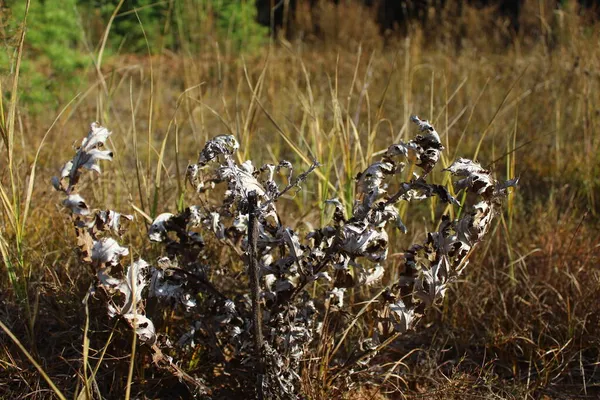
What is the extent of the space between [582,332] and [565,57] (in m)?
2.31

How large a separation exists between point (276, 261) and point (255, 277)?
0.41 feet

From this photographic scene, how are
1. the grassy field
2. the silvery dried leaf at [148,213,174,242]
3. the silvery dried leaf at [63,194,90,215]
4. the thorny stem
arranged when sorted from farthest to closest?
the grassy field, the silvery dried leaf at [148,213,174,242], the thorny stem, the silvery dried leaf at [63,194,90,215]

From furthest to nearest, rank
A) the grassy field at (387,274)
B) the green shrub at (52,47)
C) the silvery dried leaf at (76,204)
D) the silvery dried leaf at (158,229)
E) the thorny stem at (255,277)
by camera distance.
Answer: the green shrub at (52,47) < the grassy field at (387,274) < the silvery dried leaf at (158,229) < the thorny stem at (255,277) < the silvery dried leaf at (76,204)

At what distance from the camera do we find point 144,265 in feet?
4.06

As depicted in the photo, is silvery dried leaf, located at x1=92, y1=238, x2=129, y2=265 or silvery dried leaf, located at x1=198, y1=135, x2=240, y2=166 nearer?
silvery dried leaf, located at x1=92, y1=238, x2=129, y2=265

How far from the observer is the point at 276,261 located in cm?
138

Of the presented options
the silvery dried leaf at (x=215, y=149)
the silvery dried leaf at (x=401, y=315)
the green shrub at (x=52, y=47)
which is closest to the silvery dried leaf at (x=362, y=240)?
the silvery dried leaf at (x=401, y=315)

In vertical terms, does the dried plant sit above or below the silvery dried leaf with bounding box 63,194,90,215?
Result: below

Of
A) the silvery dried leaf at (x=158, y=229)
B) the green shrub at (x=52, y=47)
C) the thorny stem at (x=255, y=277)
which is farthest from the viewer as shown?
the green shrub at (x=52, y=47)

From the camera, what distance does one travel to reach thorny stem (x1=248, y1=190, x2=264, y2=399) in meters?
1.18

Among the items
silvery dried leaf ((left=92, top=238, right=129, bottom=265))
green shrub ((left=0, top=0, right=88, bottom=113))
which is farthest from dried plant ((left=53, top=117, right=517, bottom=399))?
green shrub ((left=0, top=0, right=88, bottom=113))

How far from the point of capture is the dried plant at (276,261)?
3.91 ft

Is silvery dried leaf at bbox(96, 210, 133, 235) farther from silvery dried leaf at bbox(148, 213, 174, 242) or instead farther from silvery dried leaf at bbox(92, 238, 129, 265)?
silvery dried leaf at bbox(148, 213, 174, 242)

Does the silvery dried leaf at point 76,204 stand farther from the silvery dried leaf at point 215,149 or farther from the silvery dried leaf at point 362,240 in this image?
the silvery dried leaf at point 362,240
